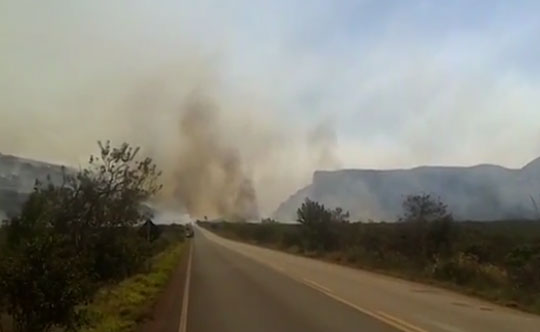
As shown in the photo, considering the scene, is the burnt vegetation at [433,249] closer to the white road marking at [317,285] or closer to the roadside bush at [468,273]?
the roadside bush at [468,273]

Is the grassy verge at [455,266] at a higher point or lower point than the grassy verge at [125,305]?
higher

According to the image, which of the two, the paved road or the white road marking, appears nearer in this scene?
the paved road

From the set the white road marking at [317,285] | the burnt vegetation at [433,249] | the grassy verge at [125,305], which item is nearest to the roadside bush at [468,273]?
the burnt vegetation at [433,249]

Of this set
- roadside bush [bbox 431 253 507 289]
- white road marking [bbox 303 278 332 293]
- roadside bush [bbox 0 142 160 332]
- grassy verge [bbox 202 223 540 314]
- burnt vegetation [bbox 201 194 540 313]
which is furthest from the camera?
roadside bush [bbox 431 253 507 289]

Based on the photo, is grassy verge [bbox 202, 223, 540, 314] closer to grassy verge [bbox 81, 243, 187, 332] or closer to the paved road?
the paved road

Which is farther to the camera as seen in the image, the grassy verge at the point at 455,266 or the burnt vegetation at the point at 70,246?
the grassy verge at the point at 455,266

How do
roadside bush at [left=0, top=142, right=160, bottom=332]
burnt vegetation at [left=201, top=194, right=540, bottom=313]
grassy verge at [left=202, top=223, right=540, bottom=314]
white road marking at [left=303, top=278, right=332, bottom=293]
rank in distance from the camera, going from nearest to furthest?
roadside bush at [left=0, top=142, right=160, bottom=332]
grassy verge at [left=202, top=223, right=540, bottom=314]
white road marking at [left=303, top=278, right=332, bottom=293]
burnt vegetation at [left=201, top=194, right=540, bottom=313]

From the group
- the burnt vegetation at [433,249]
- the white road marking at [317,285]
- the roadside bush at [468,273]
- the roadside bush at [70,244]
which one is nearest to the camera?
the roadside bush at [70,244]

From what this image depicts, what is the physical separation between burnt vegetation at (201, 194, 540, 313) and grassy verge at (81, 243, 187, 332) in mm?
9929

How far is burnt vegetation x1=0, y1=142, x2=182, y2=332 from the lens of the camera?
42.4ft

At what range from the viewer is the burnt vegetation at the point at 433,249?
2477 cm

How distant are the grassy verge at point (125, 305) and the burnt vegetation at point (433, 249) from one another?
32.6 ft

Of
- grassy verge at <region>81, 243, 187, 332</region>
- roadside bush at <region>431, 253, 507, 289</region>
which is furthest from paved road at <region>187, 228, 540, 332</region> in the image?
roadside bush at <region>431, 253, 507, 289</region>

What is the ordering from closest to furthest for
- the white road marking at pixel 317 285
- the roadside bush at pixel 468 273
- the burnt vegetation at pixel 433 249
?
the white road marking at pixel 317 285, the burnt vegetation at pixel 433 249, the roadside bush at pixel 468 273
